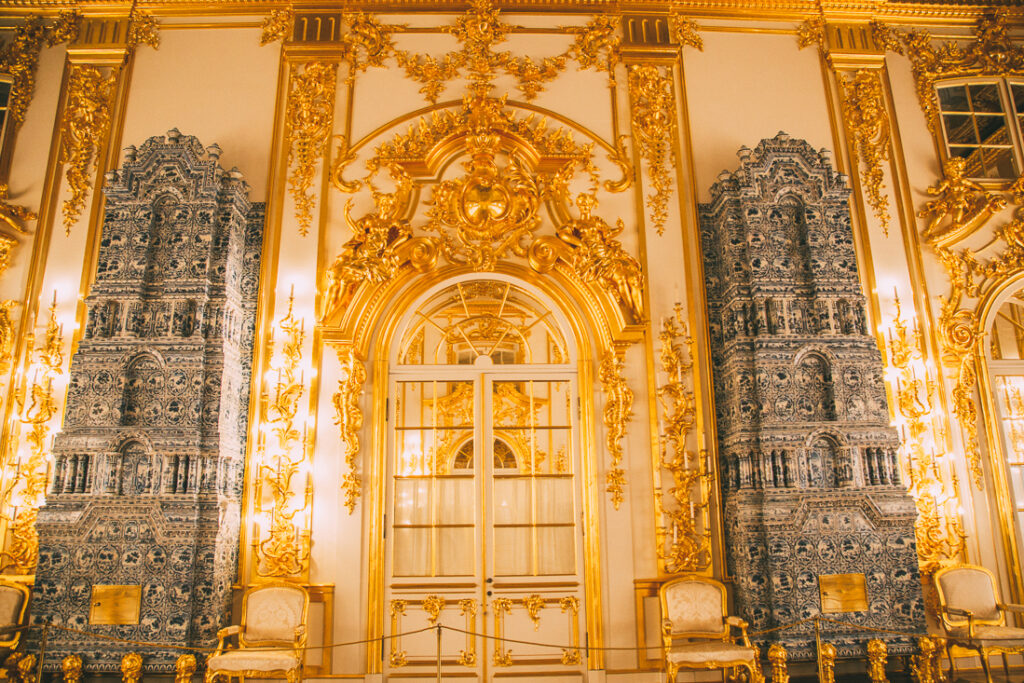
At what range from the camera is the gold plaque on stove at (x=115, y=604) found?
18.2 ft

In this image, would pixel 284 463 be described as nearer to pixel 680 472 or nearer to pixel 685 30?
pixel 680 472

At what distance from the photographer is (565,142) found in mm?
7207

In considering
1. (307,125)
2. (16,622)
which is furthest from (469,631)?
(307,125)

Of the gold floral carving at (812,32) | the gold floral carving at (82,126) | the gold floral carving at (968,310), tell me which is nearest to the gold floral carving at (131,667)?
the gold floral carving at (82,126)

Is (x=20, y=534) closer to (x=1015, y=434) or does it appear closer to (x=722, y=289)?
(x=722, y=289)

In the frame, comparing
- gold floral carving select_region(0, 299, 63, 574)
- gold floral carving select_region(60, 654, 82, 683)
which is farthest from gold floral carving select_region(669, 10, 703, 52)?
gold floral carving select_region(60, 654, 82, 683)

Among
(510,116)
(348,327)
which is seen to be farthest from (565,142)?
(348,327)

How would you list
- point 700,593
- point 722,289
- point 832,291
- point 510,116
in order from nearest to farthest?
1. point 700,593
2. point 832,291
3. point 722,289
4. point 510,116

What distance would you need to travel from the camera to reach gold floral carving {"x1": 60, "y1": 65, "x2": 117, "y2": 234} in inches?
278

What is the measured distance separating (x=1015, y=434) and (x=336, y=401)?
6150 mm

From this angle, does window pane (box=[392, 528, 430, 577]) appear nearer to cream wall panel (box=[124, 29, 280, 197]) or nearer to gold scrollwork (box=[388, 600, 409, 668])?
gold scrollwork (box=[388, 600, 409, 668])

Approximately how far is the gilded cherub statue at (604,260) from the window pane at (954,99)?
3.85 meters

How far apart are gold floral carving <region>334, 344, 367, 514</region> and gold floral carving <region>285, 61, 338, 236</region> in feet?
4.34

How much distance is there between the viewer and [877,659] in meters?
5.45
